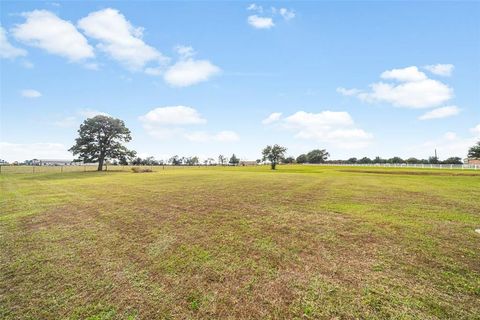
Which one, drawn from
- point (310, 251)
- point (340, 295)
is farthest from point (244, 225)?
point (340, 295)

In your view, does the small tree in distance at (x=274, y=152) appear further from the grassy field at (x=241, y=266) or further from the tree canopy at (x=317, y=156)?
the tree canopy at (x=317, y=156)

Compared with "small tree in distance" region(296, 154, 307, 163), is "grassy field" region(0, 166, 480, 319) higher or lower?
lower

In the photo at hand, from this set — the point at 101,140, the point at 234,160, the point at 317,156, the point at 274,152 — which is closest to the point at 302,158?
the point at 317,156

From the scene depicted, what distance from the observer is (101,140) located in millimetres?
49250

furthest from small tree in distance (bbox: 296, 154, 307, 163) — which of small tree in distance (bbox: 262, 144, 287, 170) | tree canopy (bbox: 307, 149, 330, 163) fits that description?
small tree in distance (bbox: 262, 144, 287, 170)

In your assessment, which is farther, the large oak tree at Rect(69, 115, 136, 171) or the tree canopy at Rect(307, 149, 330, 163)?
the tree canopy at Rect(307, 149, 330, 163)

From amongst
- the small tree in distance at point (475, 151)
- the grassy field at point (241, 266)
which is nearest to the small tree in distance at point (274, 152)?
the small tree in distance at point (475, 151)

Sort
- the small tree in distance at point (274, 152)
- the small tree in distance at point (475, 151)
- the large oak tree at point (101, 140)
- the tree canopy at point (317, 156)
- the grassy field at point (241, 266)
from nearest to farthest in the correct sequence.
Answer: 1. the grassy field at point (241, 266)
2. the large oak tree at point (101, 140)
3. the small tree in distance at point (475, 151)
4. the small tree in distance at point (274, 152)
5. the tree canopy at point (317, 156)

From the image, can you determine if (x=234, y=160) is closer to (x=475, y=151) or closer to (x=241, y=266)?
(x=475, y=151)

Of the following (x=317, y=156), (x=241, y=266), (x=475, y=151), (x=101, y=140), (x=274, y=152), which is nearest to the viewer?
(x=241, y=266)

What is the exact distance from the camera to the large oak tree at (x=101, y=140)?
47250mm

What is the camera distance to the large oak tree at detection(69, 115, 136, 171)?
47250mm

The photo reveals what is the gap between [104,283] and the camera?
14.1 ft

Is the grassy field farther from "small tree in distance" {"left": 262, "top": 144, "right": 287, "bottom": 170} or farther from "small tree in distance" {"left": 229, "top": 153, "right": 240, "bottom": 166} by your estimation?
"small tree in distance" {"left": 229, "top": 153, "right": 240, "bottom": 166}
